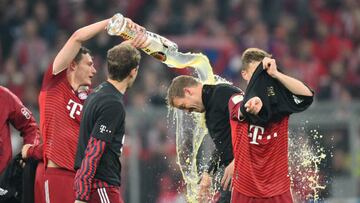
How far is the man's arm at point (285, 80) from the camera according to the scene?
7574mm

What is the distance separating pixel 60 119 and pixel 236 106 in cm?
150

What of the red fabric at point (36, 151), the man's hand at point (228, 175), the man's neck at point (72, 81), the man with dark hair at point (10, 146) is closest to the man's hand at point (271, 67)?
the man's hand at point (228, 175)

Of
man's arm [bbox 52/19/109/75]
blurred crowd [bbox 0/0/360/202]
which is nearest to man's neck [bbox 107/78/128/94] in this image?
man's arm [bbox 52/19/109/75]

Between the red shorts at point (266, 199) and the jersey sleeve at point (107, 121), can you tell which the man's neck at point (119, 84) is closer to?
the jersey sleeve at point (107, 121)

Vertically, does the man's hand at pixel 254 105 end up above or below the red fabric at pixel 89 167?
above

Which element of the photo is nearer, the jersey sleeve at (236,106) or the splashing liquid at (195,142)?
the jersey sleeve at (236,106)

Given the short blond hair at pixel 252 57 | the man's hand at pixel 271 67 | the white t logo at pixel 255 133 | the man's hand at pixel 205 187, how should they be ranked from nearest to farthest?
the man's hand at pixel 271 67
the white t logo at pixel 255 133
the short blond hair at pixel 252 57
the man's hand at pixel 205 187

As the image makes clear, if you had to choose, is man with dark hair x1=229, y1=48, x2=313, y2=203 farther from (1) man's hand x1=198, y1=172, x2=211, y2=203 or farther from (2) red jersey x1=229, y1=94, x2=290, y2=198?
(1) man's hand x1=198, y1=172, x2=211, y2=203

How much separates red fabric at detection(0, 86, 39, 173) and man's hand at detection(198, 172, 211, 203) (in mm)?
1539

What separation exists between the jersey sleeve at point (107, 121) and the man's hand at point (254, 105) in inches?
37.9

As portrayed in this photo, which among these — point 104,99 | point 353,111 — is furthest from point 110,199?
point 353,111

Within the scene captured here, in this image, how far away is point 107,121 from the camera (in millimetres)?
7461

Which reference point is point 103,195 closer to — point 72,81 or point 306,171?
point 72,81

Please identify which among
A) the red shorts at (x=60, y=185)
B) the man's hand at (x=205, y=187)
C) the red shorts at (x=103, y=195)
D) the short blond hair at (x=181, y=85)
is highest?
the short blond hair at (x=181, y=85)
